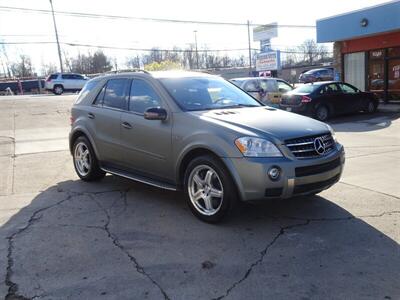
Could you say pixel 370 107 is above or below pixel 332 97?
below

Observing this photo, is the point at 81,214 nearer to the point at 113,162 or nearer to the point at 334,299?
the point at 113,162

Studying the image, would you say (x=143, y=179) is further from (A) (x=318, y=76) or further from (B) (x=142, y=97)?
(A) (x=318, y=76)

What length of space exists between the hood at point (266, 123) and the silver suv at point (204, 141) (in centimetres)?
1

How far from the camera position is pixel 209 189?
A: 5.04 meters

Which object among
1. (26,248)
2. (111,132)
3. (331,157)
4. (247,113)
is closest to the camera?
(26,248)

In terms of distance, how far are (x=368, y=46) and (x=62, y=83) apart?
90.4 feet

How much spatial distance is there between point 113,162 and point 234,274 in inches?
127

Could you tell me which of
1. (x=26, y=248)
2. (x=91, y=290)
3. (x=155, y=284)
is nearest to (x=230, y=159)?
(x=155, y=284)

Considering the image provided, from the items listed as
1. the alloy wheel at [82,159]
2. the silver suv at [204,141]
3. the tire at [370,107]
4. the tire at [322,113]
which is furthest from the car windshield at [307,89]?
the alloy wheel at [82,159]

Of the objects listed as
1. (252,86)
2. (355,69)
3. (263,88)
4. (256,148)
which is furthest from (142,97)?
(355,69)

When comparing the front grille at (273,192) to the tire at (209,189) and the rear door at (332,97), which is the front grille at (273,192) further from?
the rear door at (332,97)

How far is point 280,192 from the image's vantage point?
4.65 meters

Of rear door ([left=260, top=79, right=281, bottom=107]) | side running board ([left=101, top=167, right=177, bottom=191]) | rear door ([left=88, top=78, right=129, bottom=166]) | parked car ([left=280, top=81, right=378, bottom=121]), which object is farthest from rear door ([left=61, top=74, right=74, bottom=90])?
side running board ([left=101, top=167, right=177, bottom=191])

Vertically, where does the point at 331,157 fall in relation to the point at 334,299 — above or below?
above
